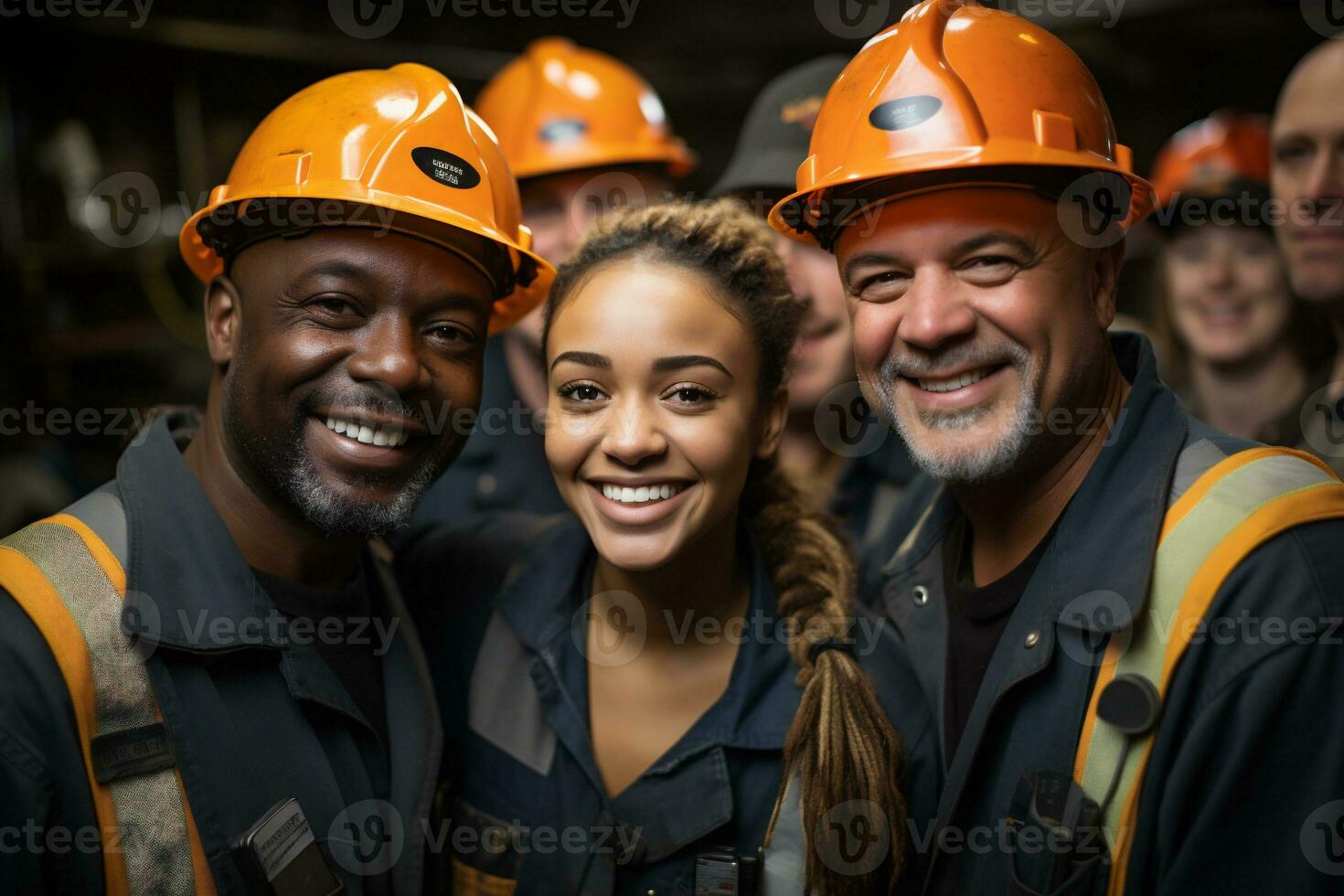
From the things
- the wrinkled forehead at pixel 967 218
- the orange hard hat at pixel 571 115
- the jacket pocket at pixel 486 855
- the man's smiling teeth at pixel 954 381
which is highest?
the orange hard hat at pixel 571 115

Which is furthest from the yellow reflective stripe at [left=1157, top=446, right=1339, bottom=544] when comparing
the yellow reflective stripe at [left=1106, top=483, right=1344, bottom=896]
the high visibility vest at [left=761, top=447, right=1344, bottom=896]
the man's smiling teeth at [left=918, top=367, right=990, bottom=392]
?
the man's smiling teeth at [left=918, top=367, right=990, bottom=392]

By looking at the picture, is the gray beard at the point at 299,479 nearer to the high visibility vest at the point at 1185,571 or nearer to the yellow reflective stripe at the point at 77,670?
the yellow reflective stripe at the point at 77,670

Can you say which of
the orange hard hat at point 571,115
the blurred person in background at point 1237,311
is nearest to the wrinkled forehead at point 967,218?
the orange hard hat at point 571,115

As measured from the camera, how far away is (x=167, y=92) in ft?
19.0

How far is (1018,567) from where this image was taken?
2301 mm

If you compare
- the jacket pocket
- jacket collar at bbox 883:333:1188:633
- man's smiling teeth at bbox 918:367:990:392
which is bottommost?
the jacket pocket

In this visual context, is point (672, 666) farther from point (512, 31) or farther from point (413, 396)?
point (512, 31)

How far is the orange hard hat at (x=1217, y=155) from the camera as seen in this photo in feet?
16.9

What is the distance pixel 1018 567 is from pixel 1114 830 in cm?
61

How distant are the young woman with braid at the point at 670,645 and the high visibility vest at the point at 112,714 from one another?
2.16ft

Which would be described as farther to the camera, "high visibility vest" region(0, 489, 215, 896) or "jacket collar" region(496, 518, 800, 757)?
"jacket collar" region(496, 518, 800, 757)

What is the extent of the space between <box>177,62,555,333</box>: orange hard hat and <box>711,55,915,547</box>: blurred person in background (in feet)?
4.28

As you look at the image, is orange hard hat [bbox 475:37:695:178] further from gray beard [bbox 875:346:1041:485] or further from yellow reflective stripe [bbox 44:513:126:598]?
yellow reflective stripe [bbox 44:513:126:598]

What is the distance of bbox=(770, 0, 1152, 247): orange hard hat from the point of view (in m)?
2.13
